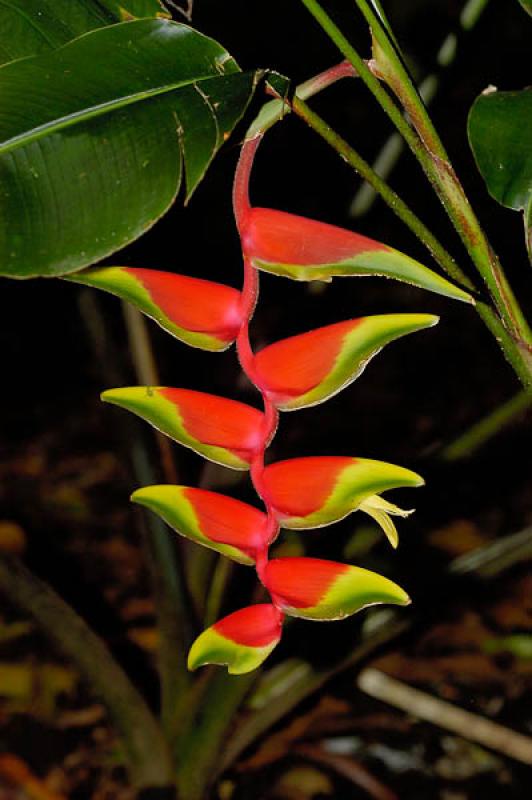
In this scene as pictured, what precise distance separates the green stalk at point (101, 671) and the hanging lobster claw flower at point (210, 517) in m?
0.55

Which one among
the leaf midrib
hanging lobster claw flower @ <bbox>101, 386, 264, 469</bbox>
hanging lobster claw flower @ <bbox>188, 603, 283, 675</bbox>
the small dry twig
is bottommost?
the small dry twig

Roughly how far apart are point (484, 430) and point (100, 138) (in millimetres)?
542

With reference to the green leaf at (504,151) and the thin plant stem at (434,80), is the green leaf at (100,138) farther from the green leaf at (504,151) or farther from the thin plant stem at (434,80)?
the thin plant stem at (434,80)

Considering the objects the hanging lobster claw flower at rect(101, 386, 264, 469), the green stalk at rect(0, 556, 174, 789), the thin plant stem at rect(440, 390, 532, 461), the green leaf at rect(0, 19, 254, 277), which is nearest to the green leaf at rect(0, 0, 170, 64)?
the green leaf at rect(0, 19, 254, 277)

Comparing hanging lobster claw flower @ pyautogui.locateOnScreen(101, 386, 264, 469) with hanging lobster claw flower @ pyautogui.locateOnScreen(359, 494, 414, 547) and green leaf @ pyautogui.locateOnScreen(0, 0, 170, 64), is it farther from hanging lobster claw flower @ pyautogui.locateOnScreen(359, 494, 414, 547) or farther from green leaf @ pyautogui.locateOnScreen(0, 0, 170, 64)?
green leaf @ pyautogui.locateOnScreen(0, 0, 170, 64)

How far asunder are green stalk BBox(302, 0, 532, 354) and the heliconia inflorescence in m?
0.04

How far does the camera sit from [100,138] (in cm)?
40

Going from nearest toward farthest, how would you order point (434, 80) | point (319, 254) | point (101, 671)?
point (319, 254)
point (434, 80)
point (101, 671)

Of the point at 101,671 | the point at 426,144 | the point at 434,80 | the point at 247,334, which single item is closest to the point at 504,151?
the point at 426,144

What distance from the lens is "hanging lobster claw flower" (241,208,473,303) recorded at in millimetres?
383

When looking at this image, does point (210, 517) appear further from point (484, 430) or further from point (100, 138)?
point (484, 430)

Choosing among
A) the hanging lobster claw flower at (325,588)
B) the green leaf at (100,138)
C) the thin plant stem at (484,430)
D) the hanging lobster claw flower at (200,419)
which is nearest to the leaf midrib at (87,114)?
the green leaf at (100,138)

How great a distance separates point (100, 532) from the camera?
1922mm

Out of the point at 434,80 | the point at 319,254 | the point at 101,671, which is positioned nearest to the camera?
the point at 319,254
